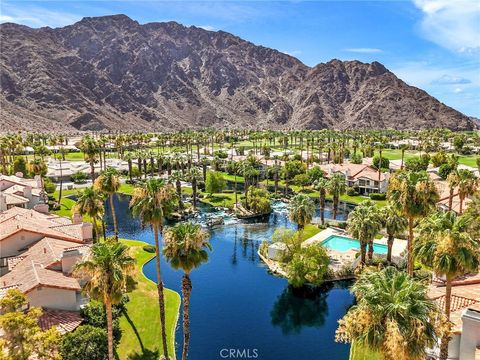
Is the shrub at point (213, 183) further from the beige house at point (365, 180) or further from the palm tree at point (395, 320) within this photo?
the palm tree at point (395, 320)

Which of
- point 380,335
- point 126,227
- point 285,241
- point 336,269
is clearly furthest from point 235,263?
point 380,335

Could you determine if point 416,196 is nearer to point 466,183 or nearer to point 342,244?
point 466,183

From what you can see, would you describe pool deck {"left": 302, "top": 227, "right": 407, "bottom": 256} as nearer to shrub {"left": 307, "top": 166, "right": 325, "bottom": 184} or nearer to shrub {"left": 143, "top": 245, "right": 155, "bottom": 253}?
shrub {"left": 143, "top": 245, "right": 155, "bottom": 253}

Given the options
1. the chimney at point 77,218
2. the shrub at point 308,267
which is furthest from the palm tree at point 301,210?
the chimney at point 77,218

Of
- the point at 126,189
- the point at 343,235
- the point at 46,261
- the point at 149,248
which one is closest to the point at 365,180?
the point at 343,235

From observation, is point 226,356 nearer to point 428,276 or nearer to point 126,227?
point 428,276

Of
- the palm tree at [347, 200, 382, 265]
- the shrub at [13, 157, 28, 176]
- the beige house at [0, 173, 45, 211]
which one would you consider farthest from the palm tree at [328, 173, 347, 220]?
the shrub at [13, 157, 28, 176]

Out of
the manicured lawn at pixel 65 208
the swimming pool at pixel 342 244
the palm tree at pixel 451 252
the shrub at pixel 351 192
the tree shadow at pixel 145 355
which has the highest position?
the palm tree at pixel 451 252
